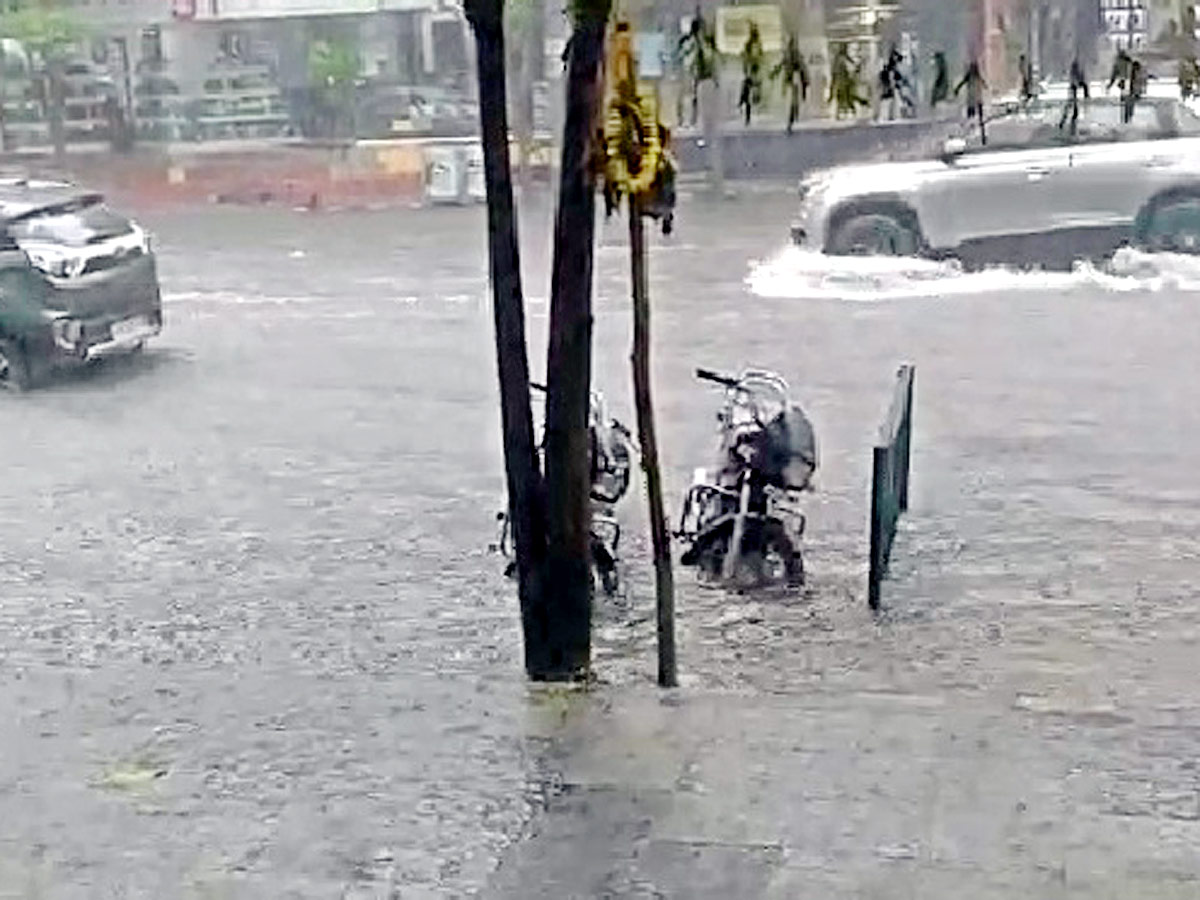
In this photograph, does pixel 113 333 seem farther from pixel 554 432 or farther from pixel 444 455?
pixel 554 432

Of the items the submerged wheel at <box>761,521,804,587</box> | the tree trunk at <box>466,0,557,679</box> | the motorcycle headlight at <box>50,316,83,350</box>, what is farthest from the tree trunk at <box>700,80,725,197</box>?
the motorcycle headlight at <box>50,316,83,350</box>

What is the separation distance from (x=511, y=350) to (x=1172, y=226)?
10.8 m

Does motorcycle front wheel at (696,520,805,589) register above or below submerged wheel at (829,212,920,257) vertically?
above

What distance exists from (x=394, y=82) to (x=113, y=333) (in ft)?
28.8

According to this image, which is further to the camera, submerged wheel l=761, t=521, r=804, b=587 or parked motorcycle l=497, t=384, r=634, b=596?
submerged wheel l=761, t=521, r=804, b=587

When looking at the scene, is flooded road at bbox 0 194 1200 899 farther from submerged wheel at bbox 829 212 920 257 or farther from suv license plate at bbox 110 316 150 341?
submerged wheel at bbox 829 212 920 257

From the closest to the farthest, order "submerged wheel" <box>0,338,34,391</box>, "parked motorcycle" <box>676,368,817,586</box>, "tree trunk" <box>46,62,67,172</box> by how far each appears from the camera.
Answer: "parked motorcycle" <box>676,368,817,586</box>
"submerged wheel" <box>0,338,34,391</box>
"tree trunk" <box>46,62,67,172</box>

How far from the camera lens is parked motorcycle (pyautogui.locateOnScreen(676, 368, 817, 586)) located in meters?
7.78

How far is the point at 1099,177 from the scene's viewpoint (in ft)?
52.1

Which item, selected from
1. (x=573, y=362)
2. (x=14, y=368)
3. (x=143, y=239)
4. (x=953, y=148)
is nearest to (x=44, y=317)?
(x=14, y=368)

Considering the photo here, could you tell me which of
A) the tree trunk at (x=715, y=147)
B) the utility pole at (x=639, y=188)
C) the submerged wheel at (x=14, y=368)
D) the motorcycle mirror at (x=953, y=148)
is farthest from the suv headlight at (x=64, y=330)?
the utility pole at (x=639, y=188)

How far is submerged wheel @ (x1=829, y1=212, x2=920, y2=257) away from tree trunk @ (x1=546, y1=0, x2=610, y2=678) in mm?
10057

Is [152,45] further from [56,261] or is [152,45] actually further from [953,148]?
[953,148]

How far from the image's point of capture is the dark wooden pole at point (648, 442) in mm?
6148
